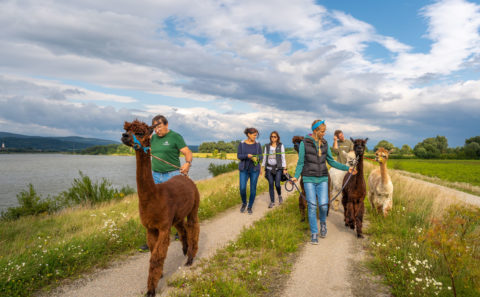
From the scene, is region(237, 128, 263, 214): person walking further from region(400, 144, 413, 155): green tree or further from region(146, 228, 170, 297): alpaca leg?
region(400, 144, 413, 155): green tree

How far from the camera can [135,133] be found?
Answer: 326 cm

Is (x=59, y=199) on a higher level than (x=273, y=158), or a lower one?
lower

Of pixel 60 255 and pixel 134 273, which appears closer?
pixel 134 273

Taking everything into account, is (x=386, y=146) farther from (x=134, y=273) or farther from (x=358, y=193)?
(x=134, y=273)

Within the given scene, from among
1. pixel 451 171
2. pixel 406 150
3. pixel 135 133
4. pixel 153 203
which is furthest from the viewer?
pixel 406 150

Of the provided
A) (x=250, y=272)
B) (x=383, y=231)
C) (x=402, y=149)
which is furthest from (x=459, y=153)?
(x=250, y=272)

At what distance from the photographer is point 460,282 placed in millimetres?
3766

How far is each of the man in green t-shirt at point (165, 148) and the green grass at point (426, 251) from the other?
4205 millimetres

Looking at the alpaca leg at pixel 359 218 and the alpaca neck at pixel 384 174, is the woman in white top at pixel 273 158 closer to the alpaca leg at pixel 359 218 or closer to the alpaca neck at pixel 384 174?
the alpaca neck at pixel 384 174

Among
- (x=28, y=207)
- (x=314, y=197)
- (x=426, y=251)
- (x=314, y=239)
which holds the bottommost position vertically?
(x=28, y=207)

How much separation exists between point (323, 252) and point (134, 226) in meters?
4.41

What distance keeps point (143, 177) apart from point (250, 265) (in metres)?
2.49

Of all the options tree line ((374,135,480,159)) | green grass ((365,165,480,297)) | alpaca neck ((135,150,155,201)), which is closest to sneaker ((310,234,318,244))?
green grass ((365,165,480,297))

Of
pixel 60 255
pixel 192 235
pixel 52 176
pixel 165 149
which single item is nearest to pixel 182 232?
pixel 192 235
